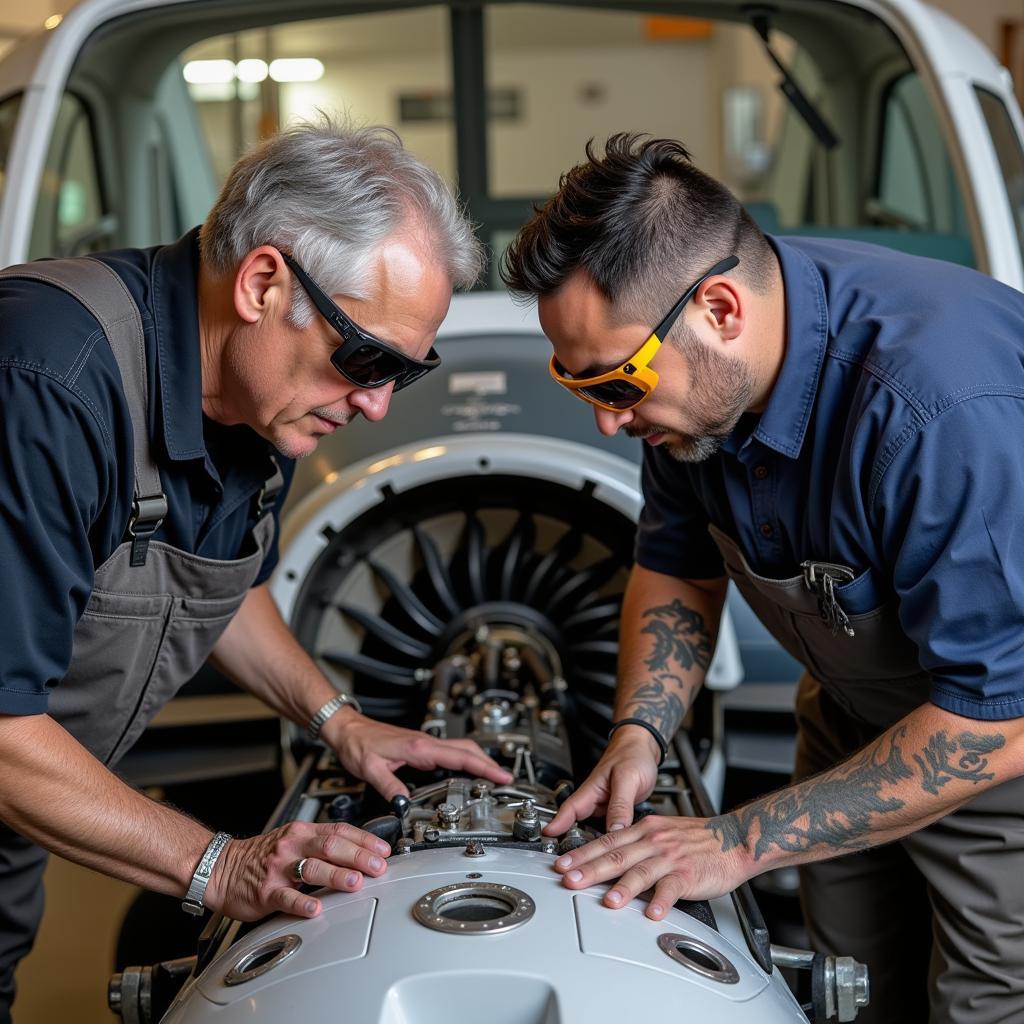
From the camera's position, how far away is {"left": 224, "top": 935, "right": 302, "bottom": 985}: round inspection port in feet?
4.03

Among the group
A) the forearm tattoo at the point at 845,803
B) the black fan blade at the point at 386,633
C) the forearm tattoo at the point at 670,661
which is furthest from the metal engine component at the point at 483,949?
the black fan blade at the point at 386,633

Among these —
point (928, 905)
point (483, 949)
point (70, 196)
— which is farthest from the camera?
point (70, 196)

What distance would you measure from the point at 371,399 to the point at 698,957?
0.78 meters

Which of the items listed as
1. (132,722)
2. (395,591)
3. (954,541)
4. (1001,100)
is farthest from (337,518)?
(1001,100)

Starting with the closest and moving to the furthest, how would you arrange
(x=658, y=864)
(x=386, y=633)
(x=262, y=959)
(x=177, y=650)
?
1. (x=262, y=959)
2. (x=658, y=864)
3. (x=177, y=650)
4. (x=386, y=633)

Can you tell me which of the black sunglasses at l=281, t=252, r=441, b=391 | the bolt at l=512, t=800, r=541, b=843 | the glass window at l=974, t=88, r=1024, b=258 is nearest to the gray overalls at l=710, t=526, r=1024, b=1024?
the bolt at l=512, t=800, r=541, b=843

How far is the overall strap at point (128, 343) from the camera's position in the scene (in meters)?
1.43

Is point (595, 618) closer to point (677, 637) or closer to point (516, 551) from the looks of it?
point (516, 551)

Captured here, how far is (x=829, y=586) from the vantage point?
5.04ft

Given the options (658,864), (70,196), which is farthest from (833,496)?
(70,196)

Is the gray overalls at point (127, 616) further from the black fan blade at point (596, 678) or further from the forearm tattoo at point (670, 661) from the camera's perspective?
the black fan blade at point (596, 678)

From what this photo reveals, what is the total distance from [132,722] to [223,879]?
0.40 metres

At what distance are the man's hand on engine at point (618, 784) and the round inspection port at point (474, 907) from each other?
23 centimetres

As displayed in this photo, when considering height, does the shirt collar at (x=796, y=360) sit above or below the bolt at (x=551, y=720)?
above
